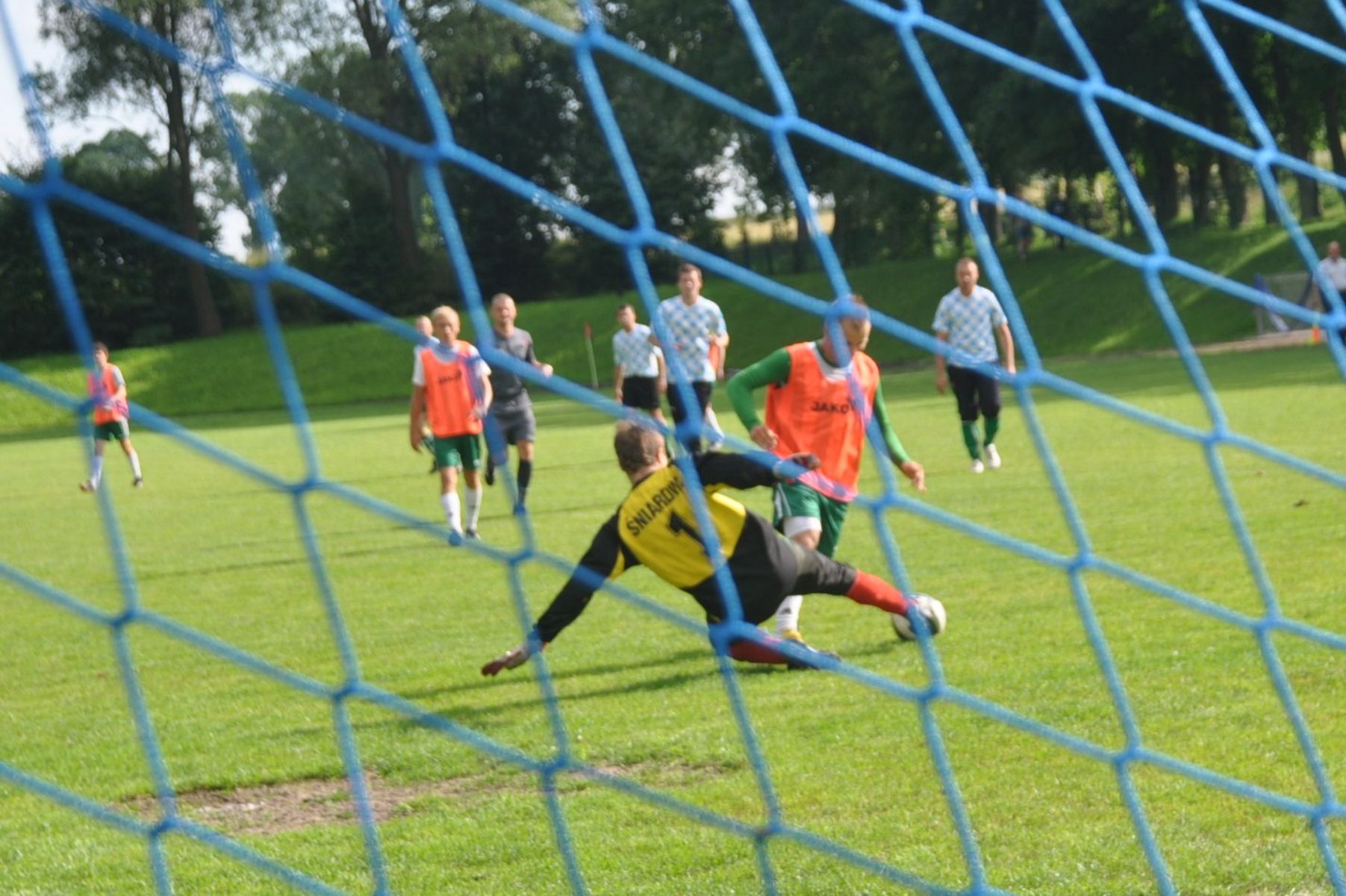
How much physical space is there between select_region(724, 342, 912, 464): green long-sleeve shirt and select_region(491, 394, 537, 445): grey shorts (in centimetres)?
495

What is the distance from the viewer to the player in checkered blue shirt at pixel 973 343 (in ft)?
43.0

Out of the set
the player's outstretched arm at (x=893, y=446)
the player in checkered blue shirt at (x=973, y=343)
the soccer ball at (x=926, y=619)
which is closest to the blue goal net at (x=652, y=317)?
the soccer ball at (x=926, y=619)

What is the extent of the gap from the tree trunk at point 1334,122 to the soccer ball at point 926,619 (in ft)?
79.8

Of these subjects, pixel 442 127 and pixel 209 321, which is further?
pixel 209 321

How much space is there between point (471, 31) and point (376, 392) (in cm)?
3098

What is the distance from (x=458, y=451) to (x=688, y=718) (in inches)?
240

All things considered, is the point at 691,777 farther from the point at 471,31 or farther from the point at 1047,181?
the point at 1047,181

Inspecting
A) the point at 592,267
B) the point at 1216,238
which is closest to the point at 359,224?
the point at 592,267

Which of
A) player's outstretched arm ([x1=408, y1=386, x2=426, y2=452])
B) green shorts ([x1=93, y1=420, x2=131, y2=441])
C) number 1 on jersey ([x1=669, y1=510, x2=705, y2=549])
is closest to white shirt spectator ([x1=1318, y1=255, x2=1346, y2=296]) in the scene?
player's outstretched arm ([x1=408, y1=386, x2=426, y2=452])

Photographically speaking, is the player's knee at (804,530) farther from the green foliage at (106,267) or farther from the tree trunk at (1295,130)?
the tree trunk at (1295,130)

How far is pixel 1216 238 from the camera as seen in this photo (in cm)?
3775

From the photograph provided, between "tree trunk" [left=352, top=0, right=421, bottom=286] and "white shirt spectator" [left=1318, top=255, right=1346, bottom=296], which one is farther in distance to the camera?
"tree trunk" [left=352, top=0, right=421, bottom=286]

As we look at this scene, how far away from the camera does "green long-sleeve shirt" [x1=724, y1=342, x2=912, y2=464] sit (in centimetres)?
698

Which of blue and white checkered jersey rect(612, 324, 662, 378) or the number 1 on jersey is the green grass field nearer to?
the number 1 on jersey
